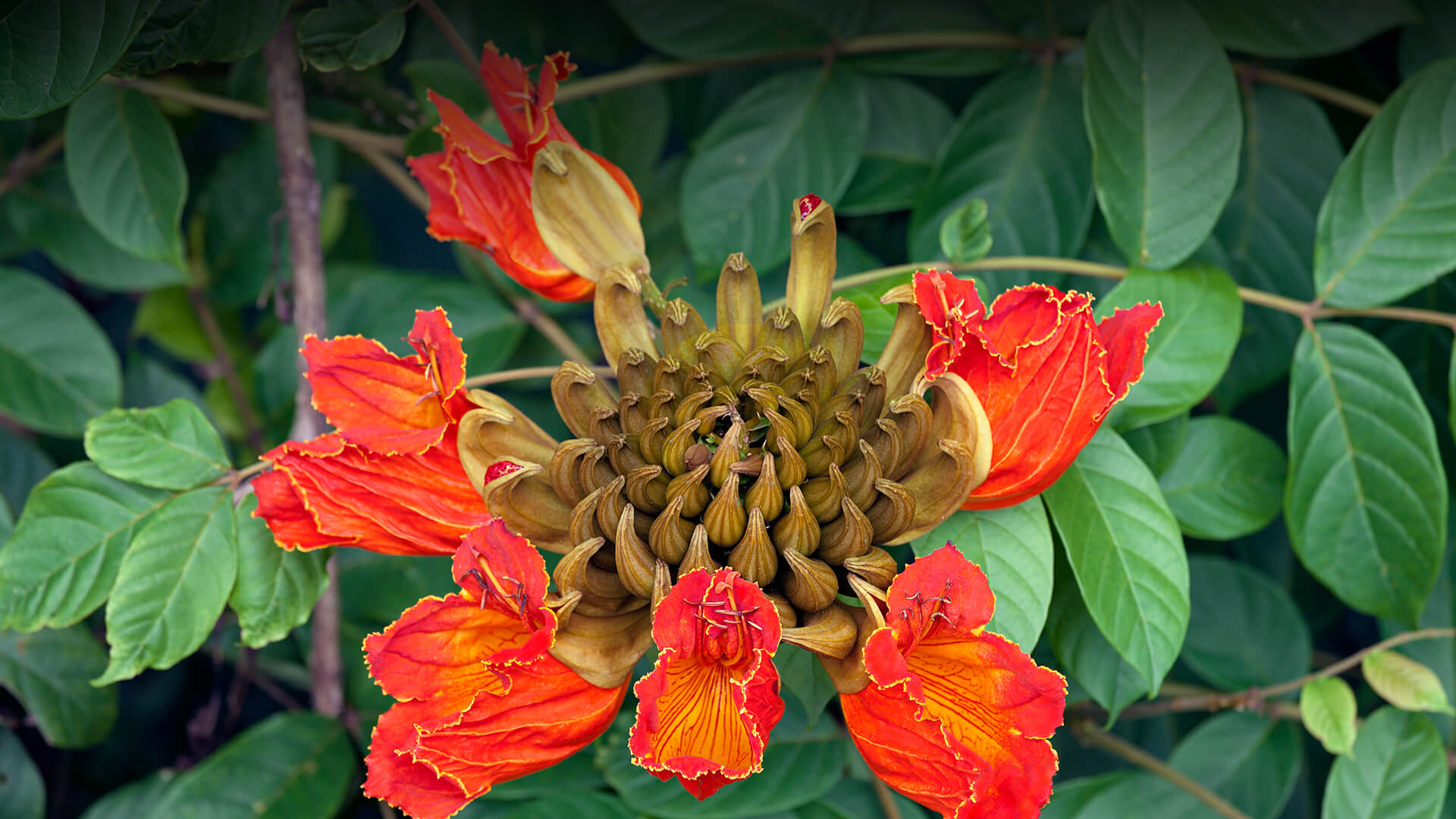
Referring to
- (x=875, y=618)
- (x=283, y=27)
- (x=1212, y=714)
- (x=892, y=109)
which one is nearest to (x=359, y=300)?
(x=283, y=27)

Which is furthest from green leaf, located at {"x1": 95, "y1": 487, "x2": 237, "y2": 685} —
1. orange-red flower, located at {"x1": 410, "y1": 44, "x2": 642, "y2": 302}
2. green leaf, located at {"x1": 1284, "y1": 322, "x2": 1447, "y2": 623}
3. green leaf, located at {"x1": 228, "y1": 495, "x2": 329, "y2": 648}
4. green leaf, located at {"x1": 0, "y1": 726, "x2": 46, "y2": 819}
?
green leaf, located at {"x1": 1284, "y1": 322, "x2": 1447, "y2": 623}

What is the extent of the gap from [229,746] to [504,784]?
36 centimetres

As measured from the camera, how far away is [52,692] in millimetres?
1158

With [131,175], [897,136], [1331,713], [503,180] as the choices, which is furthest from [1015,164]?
[131,175]

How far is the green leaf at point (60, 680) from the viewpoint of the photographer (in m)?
1.14

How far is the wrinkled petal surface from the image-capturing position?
0.66m

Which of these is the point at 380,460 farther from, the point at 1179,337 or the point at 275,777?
the point at 1179,337

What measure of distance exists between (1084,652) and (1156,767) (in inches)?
11.5

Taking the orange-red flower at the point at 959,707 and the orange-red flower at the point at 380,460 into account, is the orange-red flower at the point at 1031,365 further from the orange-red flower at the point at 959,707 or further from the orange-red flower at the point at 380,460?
the orange-red flower at the point at 380,460

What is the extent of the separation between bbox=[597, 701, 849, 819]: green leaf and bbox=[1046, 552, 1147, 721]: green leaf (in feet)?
0.92

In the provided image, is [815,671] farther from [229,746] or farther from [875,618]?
[229,746]

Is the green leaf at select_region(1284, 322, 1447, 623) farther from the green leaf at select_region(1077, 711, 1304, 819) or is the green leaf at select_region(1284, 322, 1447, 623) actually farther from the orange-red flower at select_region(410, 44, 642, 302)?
the orange-red flower at select_region(410, 44, 642, 302)

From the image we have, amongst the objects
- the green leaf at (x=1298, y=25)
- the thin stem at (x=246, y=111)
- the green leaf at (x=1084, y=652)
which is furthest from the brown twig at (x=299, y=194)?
the green leaf at (x=1298, y=25)

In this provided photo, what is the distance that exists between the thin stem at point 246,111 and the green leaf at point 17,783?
0.85 meters
